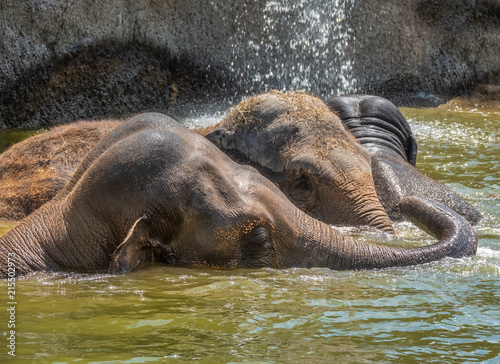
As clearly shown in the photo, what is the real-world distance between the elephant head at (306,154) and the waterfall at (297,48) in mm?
10847

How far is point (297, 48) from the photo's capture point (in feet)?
65.7

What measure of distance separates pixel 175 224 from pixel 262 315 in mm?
1101

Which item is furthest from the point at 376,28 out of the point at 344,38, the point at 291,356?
the point at 291,356

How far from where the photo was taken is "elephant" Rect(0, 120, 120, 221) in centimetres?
733

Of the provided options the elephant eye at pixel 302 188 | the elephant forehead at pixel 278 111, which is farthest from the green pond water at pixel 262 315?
the elephant forehead at pixel 278 111

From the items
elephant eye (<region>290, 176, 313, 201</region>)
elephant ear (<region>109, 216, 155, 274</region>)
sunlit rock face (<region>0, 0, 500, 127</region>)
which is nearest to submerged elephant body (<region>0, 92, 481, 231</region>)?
elephant eye (<region>290, 176, 313, 201</region>)

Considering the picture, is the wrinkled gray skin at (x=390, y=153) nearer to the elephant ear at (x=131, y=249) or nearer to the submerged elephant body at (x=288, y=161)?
the submerged elephant body at (x=288, y=161)

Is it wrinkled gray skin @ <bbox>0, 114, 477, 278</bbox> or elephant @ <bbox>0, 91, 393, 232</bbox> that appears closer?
wrinkled gray skin @ <bbox>0, 114, 477, 278</bbox>

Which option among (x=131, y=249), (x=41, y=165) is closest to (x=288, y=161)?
(x=41, y=165)

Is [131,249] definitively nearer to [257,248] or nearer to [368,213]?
[257,248]

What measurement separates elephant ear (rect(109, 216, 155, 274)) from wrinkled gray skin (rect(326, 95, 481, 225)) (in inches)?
137

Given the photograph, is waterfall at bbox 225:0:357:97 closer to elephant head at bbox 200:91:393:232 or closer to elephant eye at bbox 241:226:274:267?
elephant head at bbox 200:91:393:232

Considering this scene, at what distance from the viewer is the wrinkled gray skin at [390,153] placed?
27.7 ft

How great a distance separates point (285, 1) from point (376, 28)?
2512 millimetres
